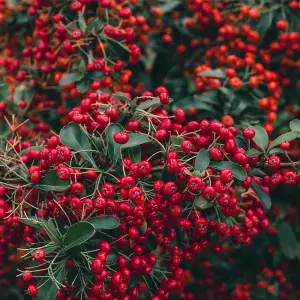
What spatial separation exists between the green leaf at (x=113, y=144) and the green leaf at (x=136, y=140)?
0.12ft

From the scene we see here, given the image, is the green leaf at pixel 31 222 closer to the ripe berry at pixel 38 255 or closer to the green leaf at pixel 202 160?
the ripe berry at pixel 38 255

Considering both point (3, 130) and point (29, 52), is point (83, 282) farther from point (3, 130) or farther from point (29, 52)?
point (29, 52)

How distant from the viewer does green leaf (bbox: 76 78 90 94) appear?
9.21 feet

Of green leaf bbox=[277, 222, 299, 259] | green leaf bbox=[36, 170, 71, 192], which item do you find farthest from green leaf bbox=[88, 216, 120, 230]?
green leaf bbox=[277, 222, 299, 259]

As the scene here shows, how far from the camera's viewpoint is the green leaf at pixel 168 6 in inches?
144

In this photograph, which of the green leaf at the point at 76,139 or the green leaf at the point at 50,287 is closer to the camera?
the green leaf at the point at 50,287

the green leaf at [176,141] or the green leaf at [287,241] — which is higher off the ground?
the green leaf at [176,141]

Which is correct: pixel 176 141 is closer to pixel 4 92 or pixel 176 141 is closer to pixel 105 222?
pixel 105 222

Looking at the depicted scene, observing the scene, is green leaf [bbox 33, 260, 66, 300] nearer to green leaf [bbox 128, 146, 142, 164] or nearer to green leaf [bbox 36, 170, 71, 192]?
green leaf [bbox 36, 170, 71, 192]

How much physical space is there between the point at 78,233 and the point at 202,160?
2.13 ft

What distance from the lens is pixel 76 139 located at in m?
2.20

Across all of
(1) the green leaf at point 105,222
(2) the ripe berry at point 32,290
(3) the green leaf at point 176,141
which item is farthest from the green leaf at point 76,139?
(2) the ripe berry at point 32,290

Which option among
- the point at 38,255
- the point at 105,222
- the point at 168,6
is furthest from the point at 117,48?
the point at 38,255

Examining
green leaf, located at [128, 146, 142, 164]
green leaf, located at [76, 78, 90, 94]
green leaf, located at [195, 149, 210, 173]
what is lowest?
green leaf, located at [76, 78, 90, 94]
